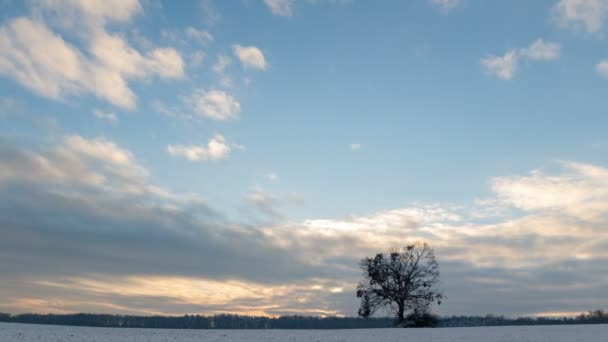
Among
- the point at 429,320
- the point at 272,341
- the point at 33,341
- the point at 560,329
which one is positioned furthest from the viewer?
the point at 429,320

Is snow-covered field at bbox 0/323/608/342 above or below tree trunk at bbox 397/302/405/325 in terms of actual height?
below

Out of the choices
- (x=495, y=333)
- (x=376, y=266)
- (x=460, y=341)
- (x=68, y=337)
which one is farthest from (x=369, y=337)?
(x=376, y=266)

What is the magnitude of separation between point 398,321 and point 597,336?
94.8 ft

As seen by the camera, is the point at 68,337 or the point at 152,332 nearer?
the point at 68,337

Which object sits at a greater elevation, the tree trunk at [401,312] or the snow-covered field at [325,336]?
the tree trunk at [401,312]

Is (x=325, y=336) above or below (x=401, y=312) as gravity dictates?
below

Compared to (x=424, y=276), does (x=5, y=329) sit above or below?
below

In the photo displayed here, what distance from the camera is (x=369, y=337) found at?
132ft

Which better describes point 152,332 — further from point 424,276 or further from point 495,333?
point 424,276

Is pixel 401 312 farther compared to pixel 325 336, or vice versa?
pixel 401 312

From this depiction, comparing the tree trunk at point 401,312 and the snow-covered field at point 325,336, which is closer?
the snow-covered field at point 325,336

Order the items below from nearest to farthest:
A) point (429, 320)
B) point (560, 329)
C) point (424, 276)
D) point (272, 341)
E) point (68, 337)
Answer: point (68, 337) < point (272, 341) < point (560, 329) < point (429, 320) < point (424, 276)

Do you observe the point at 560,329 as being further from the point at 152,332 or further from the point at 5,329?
the point at 5,329

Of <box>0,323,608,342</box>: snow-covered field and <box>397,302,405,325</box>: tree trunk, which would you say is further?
<box>397,302,405,325</box>: tree trunk
